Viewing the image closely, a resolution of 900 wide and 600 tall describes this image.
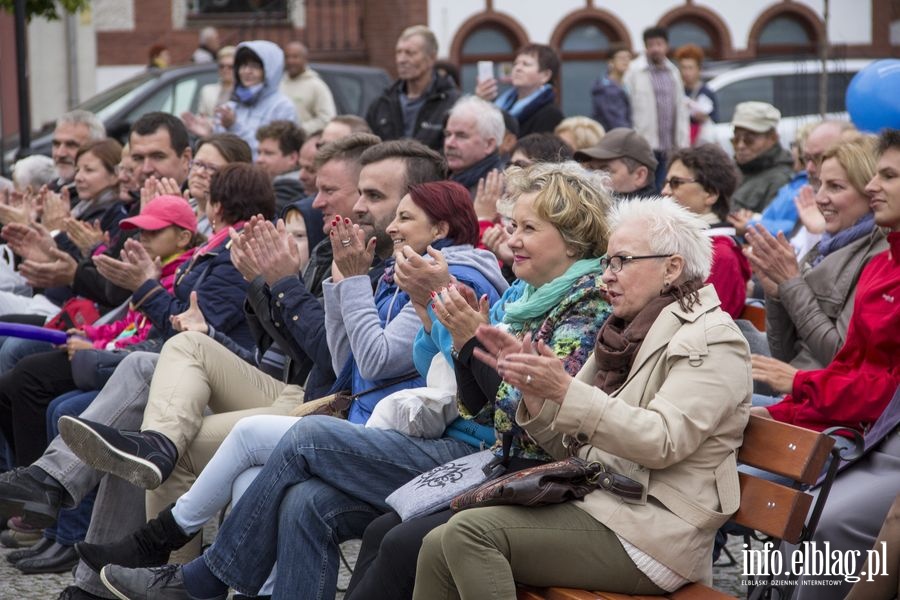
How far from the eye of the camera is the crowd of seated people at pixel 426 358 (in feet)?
12.9

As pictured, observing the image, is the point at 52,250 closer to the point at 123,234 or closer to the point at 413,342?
the point at 123,234

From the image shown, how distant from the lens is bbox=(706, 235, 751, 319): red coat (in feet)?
19.2

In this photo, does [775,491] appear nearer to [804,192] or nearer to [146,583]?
[146,583]

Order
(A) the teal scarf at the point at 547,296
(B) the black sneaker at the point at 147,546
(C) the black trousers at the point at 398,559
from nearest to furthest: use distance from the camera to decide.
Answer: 1. (C) the black trousers at the point at 398,559
2. (A) the teal scarf at the point at 547,296
3. (B) the black sneaker at the point at 147,546

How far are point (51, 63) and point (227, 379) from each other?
19.8m

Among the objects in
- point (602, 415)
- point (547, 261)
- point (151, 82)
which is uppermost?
point (151, 82)

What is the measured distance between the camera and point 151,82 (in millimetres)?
14508

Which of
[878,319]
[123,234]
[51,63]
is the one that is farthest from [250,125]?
[51,63]

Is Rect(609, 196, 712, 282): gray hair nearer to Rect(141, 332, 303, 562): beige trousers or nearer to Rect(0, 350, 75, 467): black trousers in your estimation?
Rect(141, 332, 303, 562): beige trousers

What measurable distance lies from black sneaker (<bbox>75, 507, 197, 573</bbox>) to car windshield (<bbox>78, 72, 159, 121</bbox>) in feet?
30.4

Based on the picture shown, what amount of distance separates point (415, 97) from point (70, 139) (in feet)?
7.93

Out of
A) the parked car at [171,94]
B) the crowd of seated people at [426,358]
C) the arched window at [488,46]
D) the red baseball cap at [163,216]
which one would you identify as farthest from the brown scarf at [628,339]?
the arched window at [488,46]

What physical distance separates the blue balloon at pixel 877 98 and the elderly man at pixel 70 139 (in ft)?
18.3

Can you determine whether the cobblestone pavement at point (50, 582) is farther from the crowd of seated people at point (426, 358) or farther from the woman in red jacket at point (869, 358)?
the woman in red jacket at point (869, 358)
